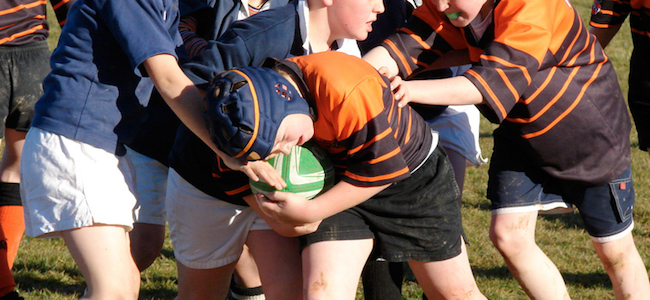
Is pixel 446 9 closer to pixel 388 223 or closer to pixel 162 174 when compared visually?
pixel 388 223

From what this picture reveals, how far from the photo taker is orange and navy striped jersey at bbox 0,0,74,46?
3734 mm

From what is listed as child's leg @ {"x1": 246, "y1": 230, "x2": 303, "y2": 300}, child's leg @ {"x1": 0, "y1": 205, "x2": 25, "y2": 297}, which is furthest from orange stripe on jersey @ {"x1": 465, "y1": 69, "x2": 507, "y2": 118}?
child's leg @ {"x1": 0, "y1": 205, "x2": 25, "y2": 297}

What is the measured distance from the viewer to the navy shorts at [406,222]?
2.82m

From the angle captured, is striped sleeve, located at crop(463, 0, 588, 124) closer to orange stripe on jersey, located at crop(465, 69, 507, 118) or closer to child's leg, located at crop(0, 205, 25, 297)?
orange stripe on jersey, located at crop(465, 69, 507, 118)

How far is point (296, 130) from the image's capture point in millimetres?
2449

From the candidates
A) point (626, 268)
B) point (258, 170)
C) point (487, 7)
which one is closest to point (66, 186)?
point (258, 170)

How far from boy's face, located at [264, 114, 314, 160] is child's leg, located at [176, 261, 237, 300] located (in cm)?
76

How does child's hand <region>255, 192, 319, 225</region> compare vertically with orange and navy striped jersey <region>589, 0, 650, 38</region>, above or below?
above

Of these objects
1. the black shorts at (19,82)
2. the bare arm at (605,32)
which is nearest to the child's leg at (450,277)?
the bare arm at (605,32)

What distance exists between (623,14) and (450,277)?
6.83 ft

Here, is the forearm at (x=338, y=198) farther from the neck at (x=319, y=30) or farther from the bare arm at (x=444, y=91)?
the neck at (x=319, y=30)

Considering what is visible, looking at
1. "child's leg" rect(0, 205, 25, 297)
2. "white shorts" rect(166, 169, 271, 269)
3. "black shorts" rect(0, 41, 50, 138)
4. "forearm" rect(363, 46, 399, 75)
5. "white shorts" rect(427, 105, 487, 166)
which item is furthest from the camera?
"child's leg" rect(0, 205, 25, 297)

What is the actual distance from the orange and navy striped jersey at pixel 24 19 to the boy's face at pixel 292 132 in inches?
71.9

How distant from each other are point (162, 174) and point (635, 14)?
8.67 feet
